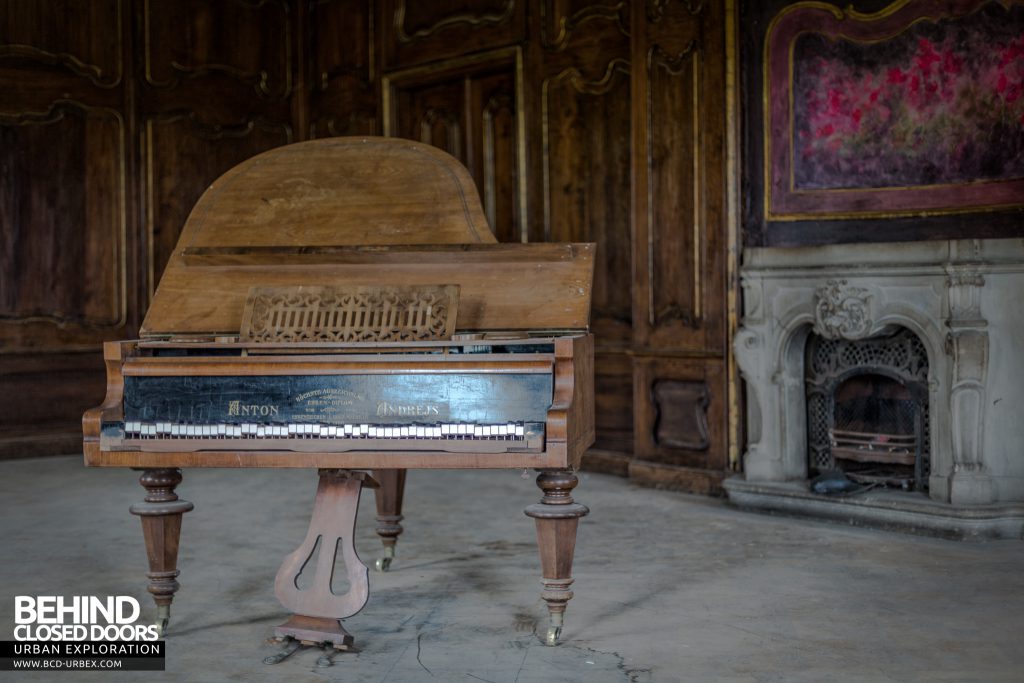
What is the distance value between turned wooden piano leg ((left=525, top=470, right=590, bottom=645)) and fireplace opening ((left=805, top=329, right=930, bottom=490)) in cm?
261

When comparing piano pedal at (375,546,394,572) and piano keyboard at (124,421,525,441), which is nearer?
piano keyboard at (124,421,525,441)

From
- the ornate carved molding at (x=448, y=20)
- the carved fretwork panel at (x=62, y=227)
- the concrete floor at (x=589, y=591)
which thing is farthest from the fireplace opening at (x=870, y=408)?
the carved fretwork panel at (x=62, y=227)

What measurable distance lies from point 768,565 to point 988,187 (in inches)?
84.9

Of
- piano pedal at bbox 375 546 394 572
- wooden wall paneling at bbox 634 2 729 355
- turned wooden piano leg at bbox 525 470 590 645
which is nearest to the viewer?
turned wooden piano leg at bbox 525 470 590 645

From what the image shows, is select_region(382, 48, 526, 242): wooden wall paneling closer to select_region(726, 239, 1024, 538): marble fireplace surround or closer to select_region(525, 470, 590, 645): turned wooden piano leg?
select_region(726, 239, 1024, 538): marble fireplace surround

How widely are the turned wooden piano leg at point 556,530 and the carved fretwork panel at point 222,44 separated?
6.16 m

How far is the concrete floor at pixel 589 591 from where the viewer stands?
333 cm

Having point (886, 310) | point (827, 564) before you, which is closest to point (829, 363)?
point (886, 310)

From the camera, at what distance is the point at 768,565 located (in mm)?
4605

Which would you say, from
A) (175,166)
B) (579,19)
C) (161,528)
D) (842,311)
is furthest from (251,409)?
(175,166)

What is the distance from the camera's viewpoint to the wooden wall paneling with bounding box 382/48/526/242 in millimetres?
7543

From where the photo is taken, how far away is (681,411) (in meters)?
6.40

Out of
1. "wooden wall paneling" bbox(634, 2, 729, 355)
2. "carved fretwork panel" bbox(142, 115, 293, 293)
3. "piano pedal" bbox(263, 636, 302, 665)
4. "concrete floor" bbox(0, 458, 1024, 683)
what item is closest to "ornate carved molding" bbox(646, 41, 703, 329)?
"wooden wall paneling" bbox(634, 2, 729, 355)

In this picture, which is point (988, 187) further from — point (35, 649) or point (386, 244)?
point (35, 649)
